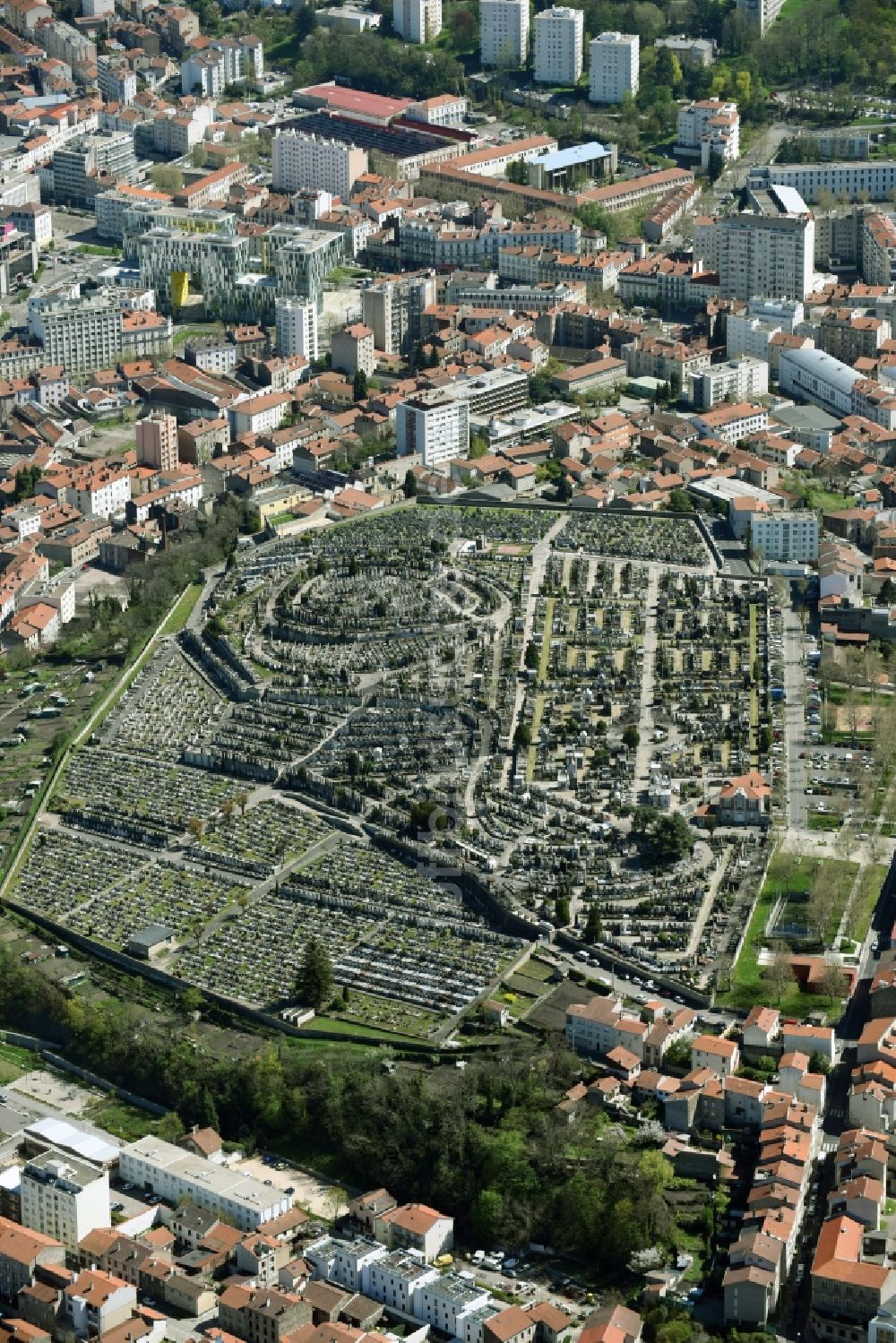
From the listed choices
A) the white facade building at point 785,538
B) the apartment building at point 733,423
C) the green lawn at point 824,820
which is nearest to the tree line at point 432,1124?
the green lawn at point 824,820

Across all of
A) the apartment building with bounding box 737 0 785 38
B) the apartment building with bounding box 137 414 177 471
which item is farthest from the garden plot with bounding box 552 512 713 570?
the apartment building with bounding box 737 0 785 38

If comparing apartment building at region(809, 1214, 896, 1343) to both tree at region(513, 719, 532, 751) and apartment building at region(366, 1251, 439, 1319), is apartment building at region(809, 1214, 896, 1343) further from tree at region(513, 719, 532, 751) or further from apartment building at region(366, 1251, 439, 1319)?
tree at region(513, 719, 532, 751)

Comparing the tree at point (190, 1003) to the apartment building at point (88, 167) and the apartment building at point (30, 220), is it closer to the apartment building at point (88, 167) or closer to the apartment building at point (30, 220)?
the apartment building at point (30, 220)

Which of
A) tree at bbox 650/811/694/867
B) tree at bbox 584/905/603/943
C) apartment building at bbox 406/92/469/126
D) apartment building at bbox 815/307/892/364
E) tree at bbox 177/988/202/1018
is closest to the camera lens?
tree at bbox 177/988/202/1018

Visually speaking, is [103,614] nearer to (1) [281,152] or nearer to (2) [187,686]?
(2) [187,686]

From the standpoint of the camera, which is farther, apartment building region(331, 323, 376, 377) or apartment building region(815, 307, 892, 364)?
apartment building region(331, 323, 376, 377)
